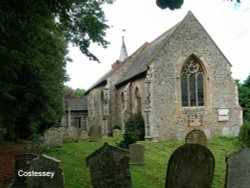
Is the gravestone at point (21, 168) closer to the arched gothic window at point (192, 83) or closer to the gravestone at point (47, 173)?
the gravestone at point (47, 173)

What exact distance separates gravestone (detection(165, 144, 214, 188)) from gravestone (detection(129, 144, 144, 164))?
20.6ft

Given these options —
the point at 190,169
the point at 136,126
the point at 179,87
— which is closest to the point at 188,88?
the point at 179,87

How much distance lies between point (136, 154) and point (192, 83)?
1347 cm

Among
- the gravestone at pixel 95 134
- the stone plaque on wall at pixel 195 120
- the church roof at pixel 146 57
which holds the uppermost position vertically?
the church roof at pixel 146 57

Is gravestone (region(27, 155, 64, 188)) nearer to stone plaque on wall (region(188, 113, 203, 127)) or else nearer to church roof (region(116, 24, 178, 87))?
church roof (region(116, 24, 178, 87))

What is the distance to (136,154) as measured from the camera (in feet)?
45.2

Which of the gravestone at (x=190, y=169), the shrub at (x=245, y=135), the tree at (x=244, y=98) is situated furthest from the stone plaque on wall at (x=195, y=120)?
the gravestone at (x=190, y=169)

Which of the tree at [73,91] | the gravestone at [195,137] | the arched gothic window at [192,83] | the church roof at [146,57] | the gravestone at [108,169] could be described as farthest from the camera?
the tree at [73,91]

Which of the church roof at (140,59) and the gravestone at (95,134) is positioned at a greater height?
the church roof at (140,59)

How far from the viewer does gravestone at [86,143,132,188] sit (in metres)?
8.11

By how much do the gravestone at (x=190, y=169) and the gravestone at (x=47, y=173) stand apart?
2.44 m

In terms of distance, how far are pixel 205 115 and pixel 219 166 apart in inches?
466

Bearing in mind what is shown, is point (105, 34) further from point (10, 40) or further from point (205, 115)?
point (205, 115)

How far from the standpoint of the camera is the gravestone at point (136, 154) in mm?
13709
